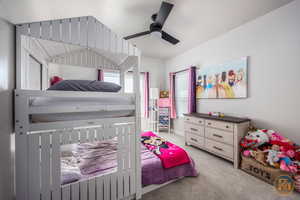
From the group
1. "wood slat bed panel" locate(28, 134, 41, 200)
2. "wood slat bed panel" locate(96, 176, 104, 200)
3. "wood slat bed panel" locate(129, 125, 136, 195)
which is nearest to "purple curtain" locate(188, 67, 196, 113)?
"wood slat bed panel" locate(129, 125, 136, 195)

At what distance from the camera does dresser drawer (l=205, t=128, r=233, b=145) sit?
200cm

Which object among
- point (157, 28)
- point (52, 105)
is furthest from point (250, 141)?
point (52, 105)

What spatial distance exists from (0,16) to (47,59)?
4.36 ft

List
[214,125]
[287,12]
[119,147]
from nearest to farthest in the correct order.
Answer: [119,147] → [287,12] → [214,125]

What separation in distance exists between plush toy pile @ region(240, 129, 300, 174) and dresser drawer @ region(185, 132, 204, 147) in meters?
0.74

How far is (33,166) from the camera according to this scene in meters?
0.89

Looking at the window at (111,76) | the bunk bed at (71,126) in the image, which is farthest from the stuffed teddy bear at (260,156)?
the window at (111,76)

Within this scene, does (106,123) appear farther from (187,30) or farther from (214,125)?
(187,30)

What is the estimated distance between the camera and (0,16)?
0.75 m

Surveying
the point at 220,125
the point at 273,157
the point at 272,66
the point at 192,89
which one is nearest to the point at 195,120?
the point at 220,125

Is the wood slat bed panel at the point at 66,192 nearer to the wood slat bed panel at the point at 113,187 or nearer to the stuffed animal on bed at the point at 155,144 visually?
the wood slat bed panel at the point at 113,187

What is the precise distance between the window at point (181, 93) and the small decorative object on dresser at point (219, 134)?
3.24 feet

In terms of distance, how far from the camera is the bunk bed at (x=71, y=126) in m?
0.87

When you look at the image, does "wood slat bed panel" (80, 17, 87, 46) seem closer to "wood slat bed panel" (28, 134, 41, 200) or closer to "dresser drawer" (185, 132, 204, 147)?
"wood slat bed panel" (28, 134, 41, 200)
